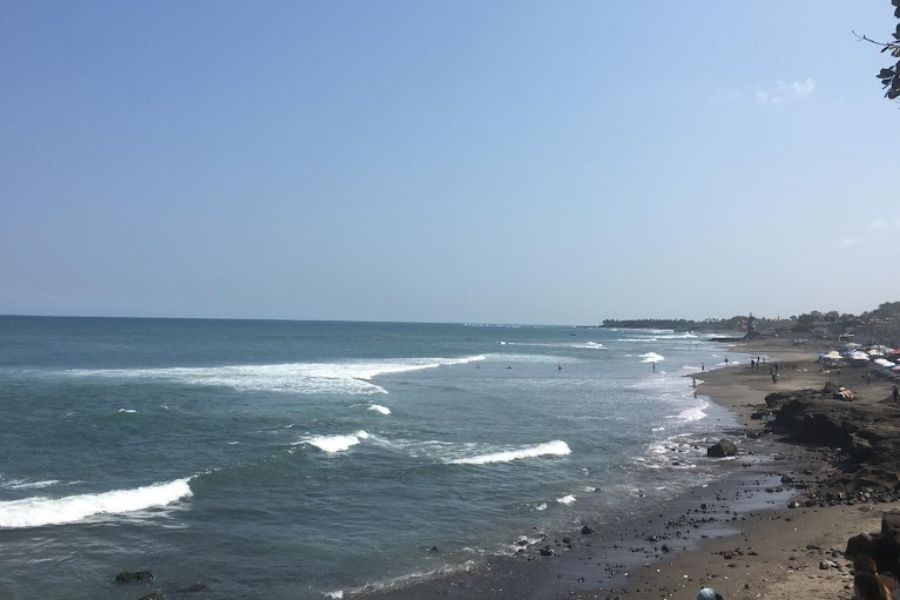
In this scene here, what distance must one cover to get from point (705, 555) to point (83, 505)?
1455 cm

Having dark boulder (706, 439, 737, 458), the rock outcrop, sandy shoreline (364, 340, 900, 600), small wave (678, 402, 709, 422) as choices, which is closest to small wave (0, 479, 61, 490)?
sandy shoreline (364, 340, 900, 600)

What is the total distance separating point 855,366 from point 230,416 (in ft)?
147

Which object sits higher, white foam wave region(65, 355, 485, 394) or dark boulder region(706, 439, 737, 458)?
white foam wave region(65, 355, 485, 394)

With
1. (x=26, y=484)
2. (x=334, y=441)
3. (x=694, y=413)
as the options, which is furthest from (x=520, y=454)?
(x=26, y=484)

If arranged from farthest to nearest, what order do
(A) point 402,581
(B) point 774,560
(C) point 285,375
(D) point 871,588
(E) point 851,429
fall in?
(C) point 285,375, (E) point 851,429, (B) point 774,560, (A) point 402,581, (D) point 871,588

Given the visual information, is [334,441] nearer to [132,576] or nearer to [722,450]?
[132,576]

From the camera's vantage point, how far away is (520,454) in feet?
80.5

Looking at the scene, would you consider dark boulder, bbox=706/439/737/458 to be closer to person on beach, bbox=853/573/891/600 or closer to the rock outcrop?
the rock outcrop

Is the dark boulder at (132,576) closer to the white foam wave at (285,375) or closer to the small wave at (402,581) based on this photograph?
the small wave at (402,581)

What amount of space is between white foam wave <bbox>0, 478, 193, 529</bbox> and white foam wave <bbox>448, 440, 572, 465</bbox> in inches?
346

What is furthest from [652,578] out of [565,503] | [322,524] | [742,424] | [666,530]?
[742,424]

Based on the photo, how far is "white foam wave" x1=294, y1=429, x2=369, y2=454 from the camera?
81.0ft

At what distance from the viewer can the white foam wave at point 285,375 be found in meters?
43.0

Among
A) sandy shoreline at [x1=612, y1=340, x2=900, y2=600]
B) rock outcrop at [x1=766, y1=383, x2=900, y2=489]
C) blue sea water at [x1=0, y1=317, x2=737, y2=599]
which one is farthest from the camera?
rock outcrop at [x1=766, y1=383, x2=900, y2=489]
